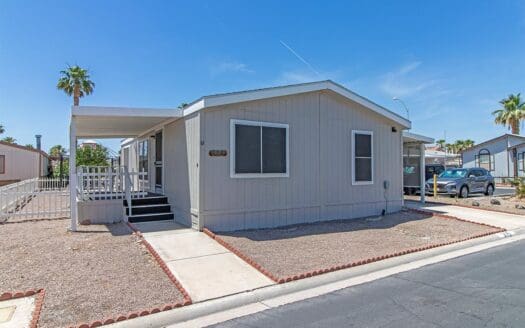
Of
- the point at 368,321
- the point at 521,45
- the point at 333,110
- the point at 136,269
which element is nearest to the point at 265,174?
the point at 333,110

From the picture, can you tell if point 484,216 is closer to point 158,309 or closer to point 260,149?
point 260,149

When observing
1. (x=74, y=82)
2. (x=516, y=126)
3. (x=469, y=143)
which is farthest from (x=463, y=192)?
(x=469, y=143)

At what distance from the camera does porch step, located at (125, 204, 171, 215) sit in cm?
979

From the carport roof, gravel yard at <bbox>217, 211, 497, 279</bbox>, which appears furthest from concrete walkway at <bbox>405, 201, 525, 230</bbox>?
the carport roof

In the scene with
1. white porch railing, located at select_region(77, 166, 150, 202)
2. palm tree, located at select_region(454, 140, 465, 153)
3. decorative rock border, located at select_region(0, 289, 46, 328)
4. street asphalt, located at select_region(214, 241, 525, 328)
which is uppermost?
palm tree, located at select_region(454, 140, 465, 153)

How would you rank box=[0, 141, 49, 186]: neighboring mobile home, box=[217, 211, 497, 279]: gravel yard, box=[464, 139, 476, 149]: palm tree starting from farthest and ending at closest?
box=[464, 139, 476, 149]: palm tree → box=[0, 141, 49, 186]: neighboring mobile home → box=[217, 211, 497, 279]: gravel yard

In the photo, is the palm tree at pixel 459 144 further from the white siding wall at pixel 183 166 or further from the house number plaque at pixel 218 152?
the house number plaque at pixel 218 152

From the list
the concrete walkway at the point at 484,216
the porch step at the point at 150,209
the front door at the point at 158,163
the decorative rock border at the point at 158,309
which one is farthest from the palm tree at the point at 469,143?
the decorative rock border at the point at 158,309

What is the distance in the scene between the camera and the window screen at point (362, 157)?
429 inches

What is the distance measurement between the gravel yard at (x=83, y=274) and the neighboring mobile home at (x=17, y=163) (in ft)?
75.3

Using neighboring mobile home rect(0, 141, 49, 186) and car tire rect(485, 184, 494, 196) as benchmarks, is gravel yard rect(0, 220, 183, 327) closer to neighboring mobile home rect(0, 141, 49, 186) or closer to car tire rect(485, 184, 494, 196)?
car tire rect(485, 184, 494, 196)

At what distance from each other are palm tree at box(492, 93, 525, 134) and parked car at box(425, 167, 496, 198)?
20456 mm

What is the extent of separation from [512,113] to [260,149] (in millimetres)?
36671

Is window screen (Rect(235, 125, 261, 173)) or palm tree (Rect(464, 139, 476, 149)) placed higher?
palm tree (Rect(464, 139, 476, 149))
